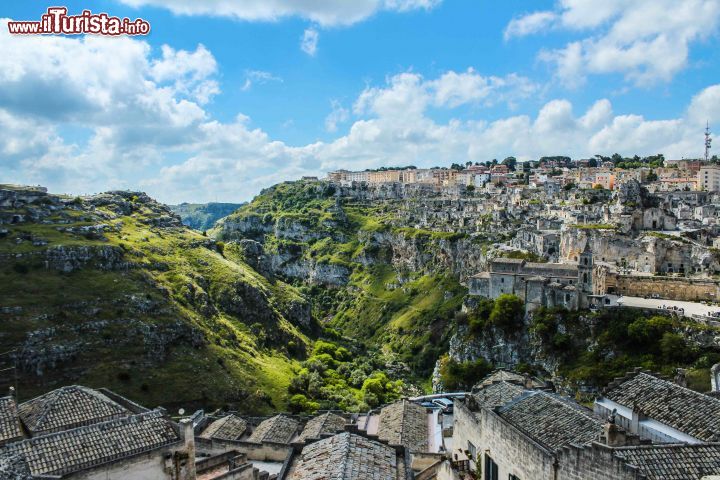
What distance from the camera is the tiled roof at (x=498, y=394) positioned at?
28.4 metres

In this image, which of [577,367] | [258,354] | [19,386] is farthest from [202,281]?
[577,367]

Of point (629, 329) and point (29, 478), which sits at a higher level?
point (29, 478)

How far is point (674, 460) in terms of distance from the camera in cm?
1650

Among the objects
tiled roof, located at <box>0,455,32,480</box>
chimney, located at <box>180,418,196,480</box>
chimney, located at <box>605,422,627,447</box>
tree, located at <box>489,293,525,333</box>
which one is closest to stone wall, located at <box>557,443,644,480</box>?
chimney, located at <box>605,422,627,447</box>

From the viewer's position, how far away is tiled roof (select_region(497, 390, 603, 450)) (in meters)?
20.8

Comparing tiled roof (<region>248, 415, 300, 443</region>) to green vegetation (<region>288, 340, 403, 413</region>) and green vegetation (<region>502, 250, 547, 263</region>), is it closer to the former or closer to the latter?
green vegetation (<region>288, 340, 403, 413</region>)

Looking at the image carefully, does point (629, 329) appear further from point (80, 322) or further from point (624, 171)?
point (624, 171)

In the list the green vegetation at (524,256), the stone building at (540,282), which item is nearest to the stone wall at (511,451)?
the stone building at (540,282)

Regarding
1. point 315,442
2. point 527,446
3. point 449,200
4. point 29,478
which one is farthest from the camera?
point 449,200

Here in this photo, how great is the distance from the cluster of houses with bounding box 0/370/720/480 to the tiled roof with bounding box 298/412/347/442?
29.3ft

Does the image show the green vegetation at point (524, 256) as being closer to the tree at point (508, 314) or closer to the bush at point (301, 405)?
the tree at point (508, 314)

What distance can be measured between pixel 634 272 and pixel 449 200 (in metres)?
103

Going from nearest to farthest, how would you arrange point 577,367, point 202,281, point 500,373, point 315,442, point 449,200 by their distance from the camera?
point 315,442, point 500,373, point 577,367, point 202,281, point 449,200

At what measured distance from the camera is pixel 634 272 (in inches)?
3086
